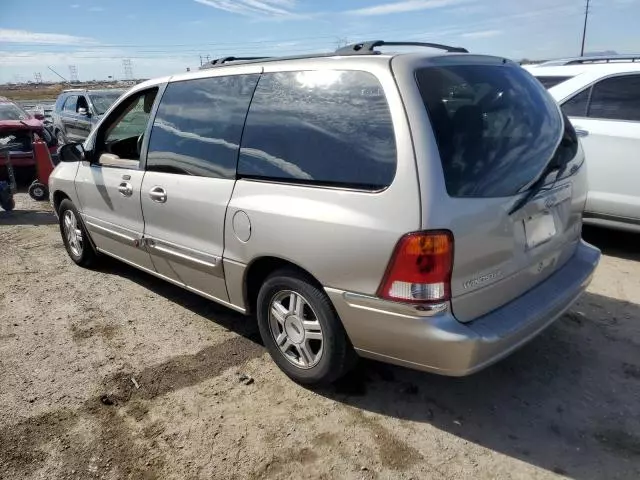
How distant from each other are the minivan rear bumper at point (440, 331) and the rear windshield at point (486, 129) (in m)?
0.60

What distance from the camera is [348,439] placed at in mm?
2676

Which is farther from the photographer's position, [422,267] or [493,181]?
[493,181]

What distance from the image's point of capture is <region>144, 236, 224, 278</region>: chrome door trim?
3336mm

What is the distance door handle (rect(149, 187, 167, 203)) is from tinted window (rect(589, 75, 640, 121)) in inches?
168

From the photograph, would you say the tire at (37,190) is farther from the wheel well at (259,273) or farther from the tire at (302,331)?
the tire at (302,331)

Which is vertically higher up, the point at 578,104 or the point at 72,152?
the point at 578,104

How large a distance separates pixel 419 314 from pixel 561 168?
4.19 ft

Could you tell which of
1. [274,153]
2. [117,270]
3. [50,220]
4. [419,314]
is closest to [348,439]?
[419,314]

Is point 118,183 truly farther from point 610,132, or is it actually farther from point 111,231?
point 610,132

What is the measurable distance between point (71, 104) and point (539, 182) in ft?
49.5

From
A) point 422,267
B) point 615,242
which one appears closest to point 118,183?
point 422,267

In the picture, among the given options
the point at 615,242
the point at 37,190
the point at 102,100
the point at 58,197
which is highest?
Answer: the point at 102,100

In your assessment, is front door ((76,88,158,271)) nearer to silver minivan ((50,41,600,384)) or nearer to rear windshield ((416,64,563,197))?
silver minivan ((50,41,600,384))

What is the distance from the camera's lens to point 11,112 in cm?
1091
